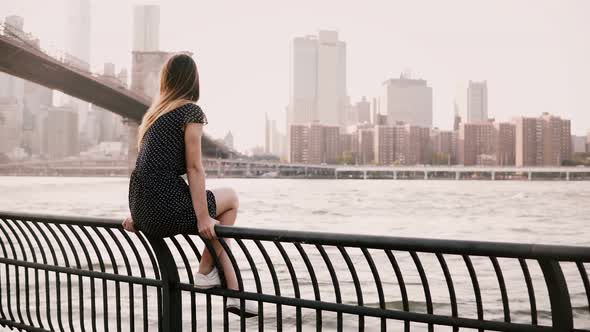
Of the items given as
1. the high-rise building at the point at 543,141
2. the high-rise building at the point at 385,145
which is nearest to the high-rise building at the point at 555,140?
the high-rise building at the point at 543,141

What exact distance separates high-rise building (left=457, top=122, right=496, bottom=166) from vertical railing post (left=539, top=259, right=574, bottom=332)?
154 m

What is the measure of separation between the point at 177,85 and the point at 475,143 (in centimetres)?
15991

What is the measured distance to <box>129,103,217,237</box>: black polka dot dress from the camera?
3.12 metres

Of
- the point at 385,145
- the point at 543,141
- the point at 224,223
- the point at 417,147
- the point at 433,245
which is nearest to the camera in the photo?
the point at 433,245

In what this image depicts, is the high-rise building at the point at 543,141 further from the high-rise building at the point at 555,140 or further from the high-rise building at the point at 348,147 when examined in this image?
the high-rise building at the point at 348,147

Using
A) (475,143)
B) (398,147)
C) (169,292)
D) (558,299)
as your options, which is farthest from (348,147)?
(558,299)

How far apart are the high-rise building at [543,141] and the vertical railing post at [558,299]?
143195mm

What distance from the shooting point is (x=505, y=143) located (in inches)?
5920

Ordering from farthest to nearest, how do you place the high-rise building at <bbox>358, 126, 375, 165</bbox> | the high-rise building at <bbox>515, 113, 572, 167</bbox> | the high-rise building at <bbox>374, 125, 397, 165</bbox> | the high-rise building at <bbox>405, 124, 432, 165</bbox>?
the high-rise building at <bbox>358, 126, 375, 165</bbox>, the high-rise building at <bbox>374, 125, 397, 165</bbox>, the high-rise building at <bbox>405, 124, 432, 165</bbox>, the high-rise building at <bbox>515, 113, 572, 167</bbox>

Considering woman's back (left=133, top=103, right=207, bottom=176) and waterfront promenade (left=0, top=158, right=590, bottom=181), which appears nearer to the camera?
woman's back (left=133, top=103, right=207, bottom=176)

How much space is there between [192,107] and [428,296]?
4.43ft

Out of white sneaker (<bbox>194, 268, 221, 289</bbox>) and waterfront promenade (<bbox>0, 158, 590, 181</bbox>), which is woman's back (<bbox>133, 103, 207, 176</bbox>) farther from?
waterfront promenade (<bbox>0, 158, 590, 181</bbox>)

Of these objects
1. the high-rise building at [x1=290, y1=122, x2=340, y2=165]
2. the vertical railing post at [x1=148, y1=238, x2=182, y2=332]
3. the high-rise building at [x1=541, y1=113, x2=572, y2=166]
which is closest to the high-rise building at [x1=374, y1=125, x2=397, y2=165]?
the high-rise building at [x1=290, y1=122, x2=340, y2=165]

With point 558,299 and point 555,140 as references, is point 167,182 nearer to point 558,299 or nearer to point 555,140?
point 558,299
